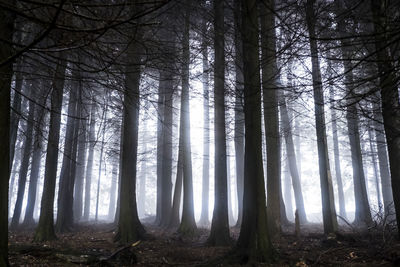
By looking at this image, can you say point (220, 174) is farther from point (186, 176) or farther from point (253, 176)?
point (253, 176)

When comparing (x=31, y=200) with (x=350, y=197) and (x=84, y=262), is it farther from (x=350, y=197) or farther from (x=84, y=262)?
(x=350, y=197)

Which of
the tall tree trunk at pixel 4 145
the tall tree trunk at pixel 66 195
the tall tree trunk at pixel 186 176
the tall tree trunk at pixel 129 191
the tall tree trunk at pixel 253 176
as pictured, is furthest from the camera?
the tall tree trunk at pixel 66 195

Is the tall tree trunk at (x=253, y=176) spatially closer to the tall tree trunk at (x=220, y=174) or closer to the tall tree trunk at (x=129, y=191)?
the tall tree trunk at (x=220, y=174)

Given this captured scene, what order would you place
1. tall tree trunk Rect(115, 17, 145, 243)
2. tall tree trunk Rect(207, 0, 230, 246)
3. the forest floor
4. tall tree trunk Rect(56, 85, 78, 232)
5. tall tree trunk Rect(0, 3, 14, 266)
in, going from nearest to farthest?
1. tall tree trunk Rect(0, 3, 14, 266)
2. the forest floor
3. tall tree trunk Rect(207, 0, 230, 246)
4. tall tree trunk Rect(115, 17, 145, 243)
5. tall tree trunk Rect(56, 85, 78, 232)

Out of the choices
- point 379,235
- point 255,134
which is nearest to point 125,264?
point 255,134

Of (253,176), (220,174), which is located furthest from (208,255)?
(220,174)

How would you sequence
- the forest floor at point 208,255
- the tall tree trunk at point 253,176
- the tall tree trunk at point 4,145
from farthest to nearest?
the tall tree trunk at point 253,176
the forest floor at point 208,255
the tall tree trunk at point 4,145

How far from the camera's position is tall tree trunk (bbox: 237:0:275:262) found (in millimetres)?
6660

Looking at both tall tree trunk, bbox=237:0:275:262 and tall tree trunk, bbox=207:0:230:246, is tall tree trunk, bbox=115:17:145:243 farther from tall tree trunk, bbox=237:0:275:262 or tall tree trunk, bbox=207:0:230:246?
tall tree trunk, bbox=237:0:275:262

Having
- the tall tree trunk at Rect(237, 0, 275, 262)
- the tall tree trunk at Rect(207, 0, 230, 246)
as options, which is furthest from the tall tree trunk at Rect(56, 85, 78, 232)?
the tall tree trunk at Rect(237, 0, 275, 262)

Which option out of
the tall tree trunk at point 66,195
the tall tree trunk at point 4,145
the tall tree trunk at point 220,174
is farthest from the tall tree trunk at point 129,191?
the tall tree trunk at point 4,145

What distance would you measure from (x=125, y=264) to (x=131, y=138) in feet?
16.2

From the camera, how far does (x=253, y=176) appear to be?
275 inches

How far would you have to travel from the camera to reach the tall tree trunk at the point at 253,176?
6.66 metres
